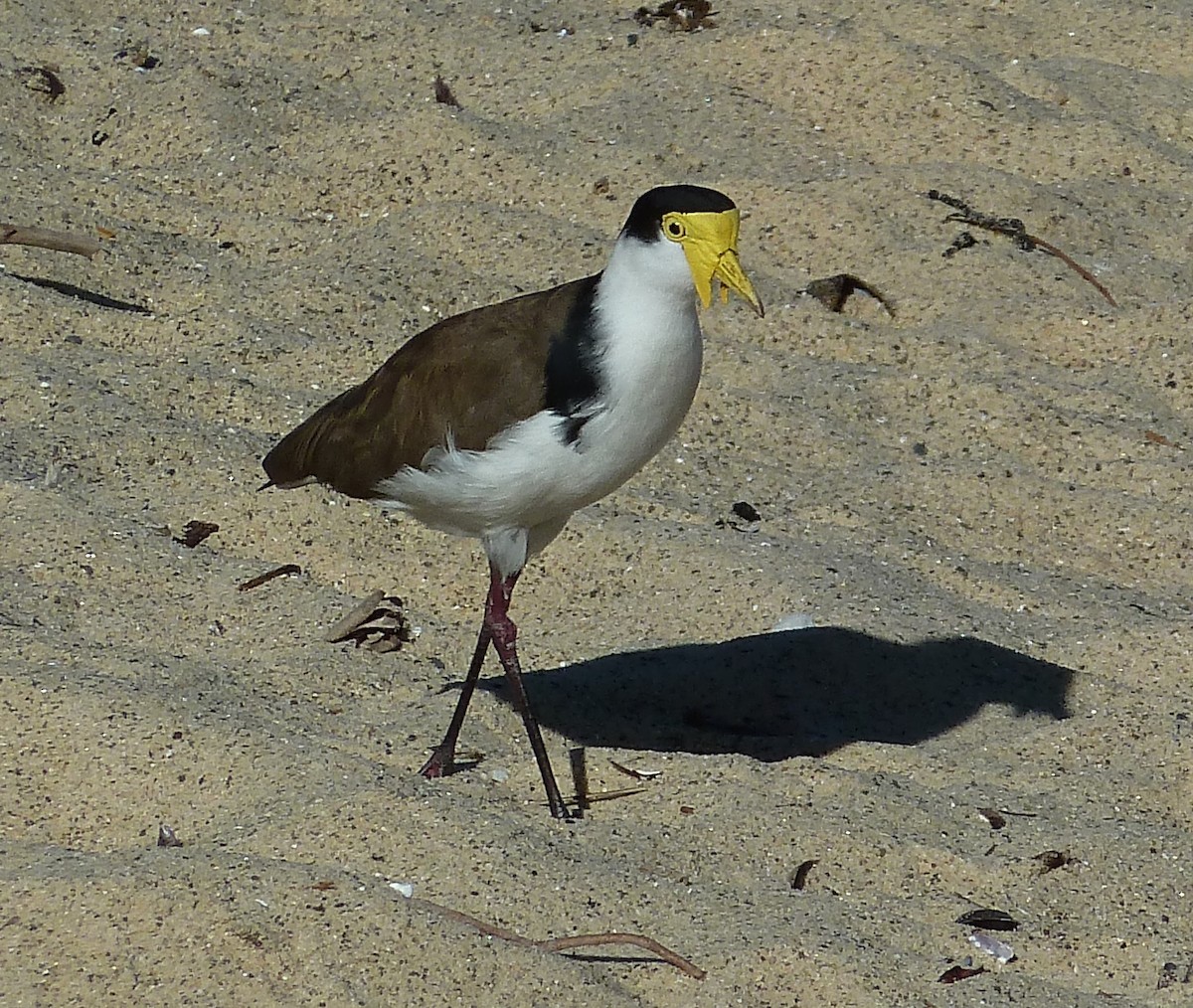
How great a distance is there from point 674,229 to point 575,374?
35cm

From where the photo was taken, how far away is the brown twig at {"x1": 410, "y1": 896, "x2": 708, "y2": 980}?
347 centimetres

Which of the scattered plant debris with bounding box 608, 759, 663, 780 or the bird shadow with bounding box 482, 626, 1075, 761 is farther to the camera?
the bird shadow with bounding box 482, 626, 1075, 761

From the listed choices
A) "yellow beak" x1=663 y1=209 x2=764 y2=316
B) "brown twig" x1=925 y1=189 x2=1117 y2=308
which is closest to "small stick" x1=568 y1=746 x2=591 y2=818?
"yellow beak" x1=663 y1=209 x2=764 y2=316

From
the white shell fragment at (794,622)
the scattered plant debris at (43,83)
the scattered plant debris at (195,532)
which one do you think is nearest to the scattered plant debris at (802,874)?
the white shell fragment at (794,622)

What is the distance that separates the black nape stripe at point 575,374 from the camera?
3.93 metres

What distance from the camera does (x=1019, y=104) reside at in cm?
657

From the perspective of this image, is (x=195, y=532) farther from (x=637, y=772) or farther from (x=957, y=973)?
(x=957, y=973)

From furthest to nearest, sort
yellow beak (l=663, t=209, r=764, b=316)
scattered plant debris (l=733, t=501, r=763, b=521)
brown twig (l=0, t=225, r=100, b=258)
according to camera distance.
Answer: brown twig (l=0, t=225, r=100, b=258) < scattered plant debris (l=733, t=501, r=763, b=521) < yellow beak (l=663, t=209, r=764, b=316)

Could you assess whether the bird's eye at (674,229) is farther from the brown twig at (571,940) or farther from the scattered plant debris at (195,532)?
the scattered plant debris at (195,532)

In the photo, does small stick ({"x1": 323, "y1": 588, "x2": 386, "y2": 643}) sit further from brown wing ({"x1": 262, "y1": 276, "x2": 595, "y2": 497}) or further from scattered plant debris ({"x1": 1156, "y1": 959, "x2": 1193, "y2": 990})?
scattered plant debris ({"x1": 1156, "y1": 959, "x2": 1193, "y2": 990})

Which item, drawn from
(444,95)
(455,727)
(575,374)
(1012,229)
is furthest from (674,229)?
(444,95)

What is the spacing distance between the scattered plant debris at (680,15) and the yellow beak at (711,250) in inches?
128

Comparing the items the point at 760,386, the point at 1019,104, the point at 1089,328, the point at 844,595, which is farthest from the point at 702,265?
the point at 1019,104

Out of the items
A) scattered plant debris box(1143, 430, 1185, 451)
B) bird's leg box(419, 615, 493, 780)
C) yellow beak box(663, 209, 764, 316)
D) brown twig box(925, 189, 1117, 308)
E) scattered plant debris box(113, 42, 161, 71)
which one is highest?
yellow beak box(663, 209, 764, 316)
